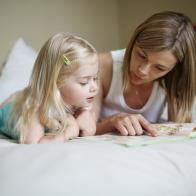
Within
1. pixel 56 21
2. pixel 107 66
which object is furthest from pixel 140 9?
pixel 107 66

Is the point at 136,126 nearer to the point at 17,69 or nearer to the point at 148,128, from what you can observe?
the point at 148,128

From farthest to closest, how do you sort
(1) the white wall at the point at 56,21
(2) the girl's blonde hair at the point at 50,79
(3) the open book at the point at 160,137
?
(1) the white wall at the point at 56,21 < (2) the girl's blonde hair at the point at 50,79 < (3) the open book at the point at 160,137

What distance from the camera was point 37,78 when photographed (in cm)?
96

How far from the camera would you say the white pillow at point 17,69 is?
1425 mm

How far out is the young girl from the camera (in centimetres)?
92

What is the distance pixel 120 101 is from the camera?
4.26 feet

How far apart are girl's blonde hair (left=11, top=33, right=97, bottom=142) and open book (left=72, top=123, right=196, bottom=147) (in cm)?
12

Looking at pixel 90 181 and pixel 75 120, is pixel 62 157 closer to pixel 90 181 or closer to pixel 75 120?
pixel 90 181

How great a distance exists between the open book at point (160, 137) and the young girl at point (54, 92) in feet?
0.31

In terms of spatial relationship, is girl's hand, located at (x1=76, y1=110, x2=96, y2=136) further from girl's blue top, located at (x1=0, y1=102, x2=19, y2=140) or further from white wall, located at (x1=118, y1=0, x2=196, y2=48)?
white wall, located at (x1=118, y1=0, x2=196, y2=48)

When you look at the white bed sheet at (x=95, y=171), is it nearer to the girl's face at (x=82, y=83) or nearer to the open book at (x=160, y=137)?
the open book at (x=160, y=137)

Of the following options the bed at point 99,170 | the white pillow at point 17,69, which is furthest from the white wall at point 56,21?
the bed at point 99,170

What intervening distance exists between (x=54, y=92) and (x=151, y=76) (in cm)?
37

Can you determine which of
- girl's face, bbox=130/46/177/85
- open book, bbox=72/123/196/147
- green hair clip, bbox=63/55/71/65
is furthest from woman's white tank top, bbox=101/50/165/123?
green hair clip, bbox=63/55/71/65
